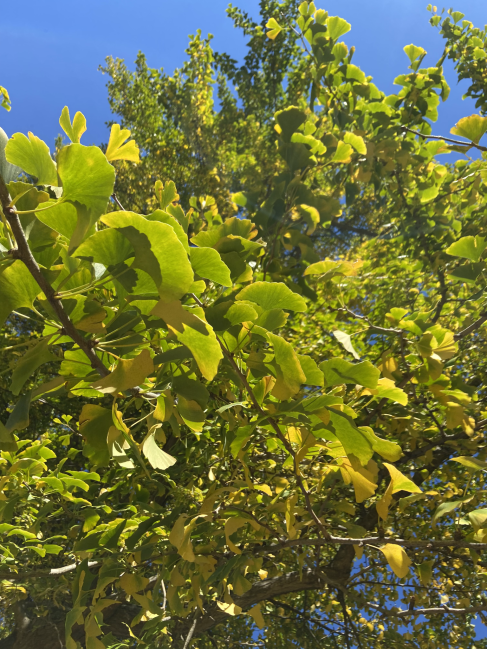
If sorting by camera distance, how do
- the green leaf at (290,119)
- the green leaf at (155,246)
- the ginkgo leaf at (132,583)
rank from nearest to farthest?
1. the green leaf at (155,246)
2. the ginkgo leaf at (132,583)
3. the green leaf at (290,119)

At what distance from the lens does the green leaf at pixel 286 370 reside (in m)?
0.59

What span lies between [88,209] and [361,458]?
1.79ft

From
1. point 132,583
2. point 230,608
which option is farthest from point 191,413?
point 230,608

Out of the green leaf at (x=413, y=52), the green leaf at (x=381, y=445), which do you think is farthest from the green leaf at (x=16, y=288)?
the green leaf at (x=413, y=52)

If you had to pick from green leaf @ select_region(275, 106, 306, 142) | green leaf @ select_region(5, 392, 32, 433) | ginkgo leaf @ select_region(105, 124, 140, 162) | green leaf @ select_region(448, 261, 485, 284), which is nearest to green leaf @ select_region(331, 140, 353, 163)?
green leaf @ select_region(275, 106, 306, 142)

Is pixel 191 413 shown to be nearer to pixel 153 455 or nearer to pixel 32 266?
pixel 153 455

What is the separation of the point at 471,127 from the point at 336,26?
0.88m

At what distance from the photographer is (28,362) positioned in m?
0.55

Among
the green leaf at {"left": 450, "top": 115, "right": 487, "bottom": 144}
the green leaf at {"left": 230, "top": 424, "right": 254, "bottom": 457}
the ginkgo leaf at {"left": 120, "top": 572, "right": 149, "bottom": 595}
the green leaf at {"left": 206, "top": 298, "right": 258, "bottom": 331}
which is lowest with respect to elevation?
the ginkgo leaf at {"left": 120, "top": 572, "right": 149, "bottom": 595}

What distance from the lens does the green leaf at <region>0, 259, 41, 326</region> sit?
0.47 m

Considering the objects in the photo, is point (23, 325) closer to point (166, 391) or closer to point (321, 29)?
point (321, 29)

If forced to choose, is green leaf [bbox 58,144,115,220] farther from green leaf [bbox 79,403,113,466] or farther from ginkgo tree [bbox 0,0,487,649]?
green leaf [bbox 79,403,113,466]

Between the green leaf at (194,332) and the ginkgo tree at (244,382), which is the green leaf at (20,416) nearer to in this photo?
the ginkgo tree at (244,382)

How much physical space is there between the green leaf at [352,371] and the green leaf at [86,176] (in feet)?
1.40
